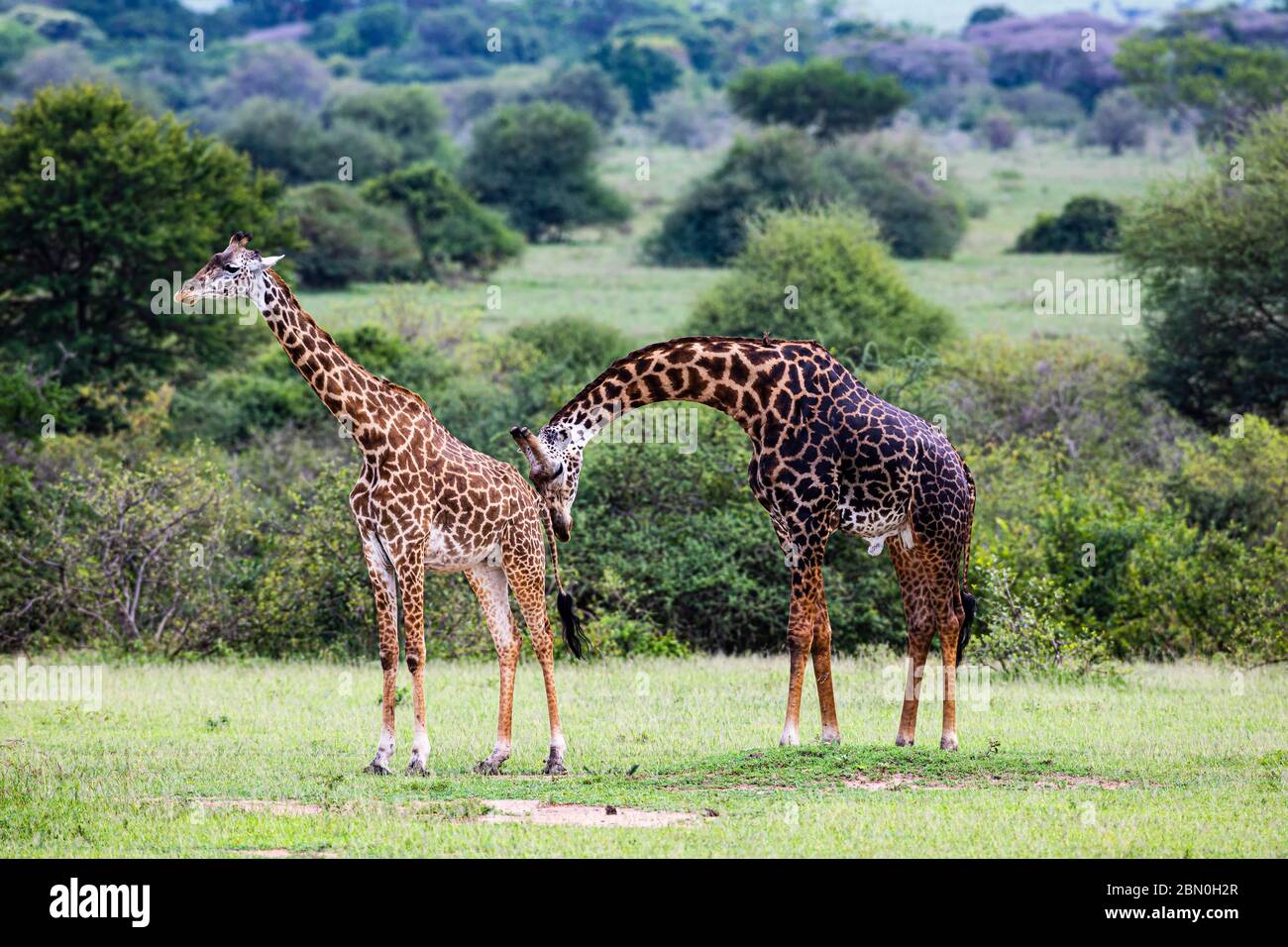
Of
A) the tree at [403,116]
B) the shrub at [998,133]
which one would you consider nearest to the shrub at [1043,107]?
the shrub at [998,133]

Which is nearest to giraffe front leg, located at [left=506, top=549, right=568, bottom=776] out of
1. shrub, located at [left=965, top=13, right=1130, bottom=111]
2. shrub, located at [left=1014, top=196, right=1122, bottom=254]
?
shrub, located at [left=1014, top=196, right=1122, bottom=254]

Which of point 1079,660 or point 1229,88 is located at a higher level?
point 1229,88

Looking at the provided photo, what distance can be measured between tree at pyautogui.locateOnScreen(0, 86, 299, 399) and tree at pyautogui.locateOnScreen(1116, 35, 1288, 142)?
41391mm

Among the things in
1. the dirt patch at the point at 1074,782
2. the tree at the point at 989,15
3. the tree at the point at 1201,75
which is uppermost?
the tree at the point at 989,15

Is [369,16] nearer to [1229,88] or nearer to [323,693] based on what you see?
[1229,88]

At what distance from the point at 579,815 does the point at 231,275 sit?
421 centimetres

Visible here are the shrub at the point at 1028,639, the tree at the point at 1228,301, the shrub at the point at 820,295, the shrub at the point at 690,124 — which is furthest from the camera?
the shrub at the point at 690,124

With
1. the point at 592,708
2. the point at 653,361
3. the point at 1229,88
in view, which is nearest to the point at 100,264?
the point at 592,708

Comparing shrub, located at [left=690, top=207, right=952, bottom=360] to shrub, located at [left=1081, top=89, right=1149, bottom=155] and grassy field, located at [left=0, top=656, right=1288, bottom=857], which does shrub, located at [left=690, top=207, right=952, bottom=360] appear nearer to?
grassy field, located at [left=0, top=656, right=1288, bottom=857]

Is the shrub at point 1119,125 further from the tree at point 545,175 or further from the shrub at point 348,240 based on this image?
the shrub at point 348,240

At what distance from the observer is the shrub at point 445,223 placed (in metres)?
50.7

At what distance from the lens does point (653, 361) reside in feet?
39.1

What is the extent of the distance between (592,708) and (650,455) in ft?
18.4

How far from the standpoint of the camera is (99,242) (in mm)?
32844
